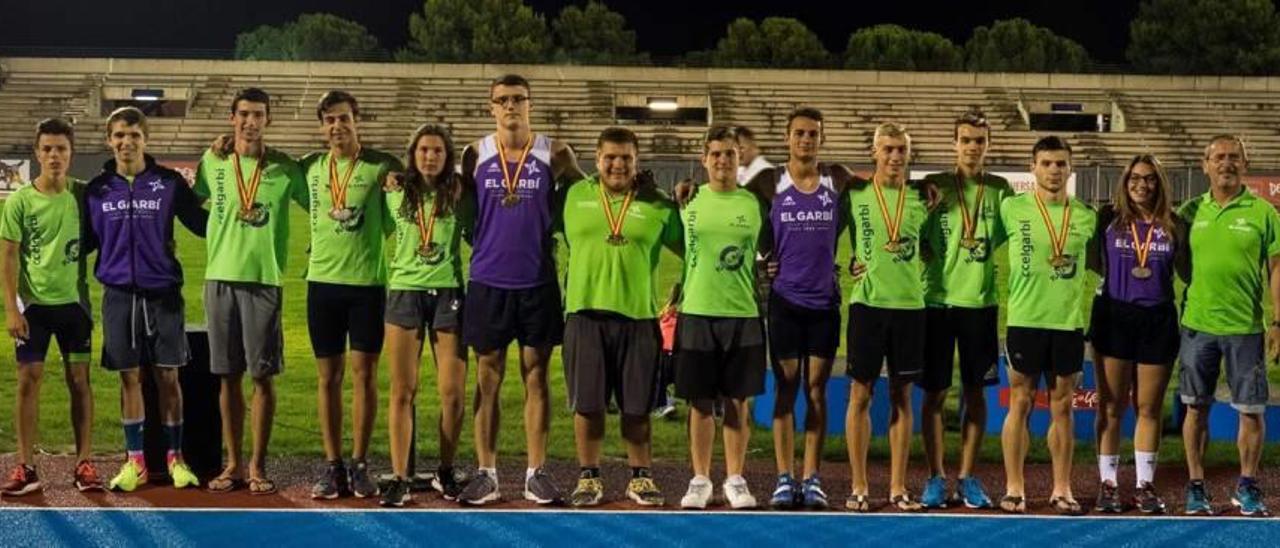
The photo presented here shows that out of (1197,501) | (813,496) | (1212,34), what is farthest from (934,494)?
(1212,34)

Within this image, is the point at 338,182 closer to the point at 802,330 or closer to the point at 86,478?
the point at 86,478

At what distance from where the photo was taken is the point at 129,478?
7.03m

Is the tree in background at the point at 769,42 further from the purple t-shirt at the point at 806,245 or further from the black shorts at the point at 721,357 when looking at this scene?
the black shorts at the point at 721,357

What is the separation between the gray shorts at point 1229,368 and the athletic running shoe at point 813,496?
175 cm

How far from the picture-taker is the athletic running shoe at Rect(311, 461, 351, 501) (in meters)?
6.89

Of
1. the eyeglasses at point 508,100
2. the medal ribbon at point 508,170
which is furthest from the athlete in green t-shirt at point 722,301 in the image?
the eyeglasses at point 508,100

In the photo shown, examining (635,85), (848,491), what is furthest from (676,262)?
(635,85)

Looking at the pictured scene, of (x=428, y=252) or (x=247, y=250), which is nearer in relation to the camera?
(x=428, y=252)

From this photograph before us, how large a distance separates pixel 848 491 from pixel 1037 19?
68.6 metres

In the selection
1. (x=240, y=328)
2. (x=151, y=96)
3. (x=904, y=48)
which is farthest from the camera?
(x=904, y=48)

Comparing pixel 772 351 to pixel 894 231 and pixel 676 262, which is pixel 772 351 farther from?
pixel 676 262

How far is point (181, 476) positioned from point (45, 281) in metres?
1.12

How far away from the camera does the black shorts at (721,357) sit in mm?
6672

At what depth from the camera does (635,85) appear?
150ft
